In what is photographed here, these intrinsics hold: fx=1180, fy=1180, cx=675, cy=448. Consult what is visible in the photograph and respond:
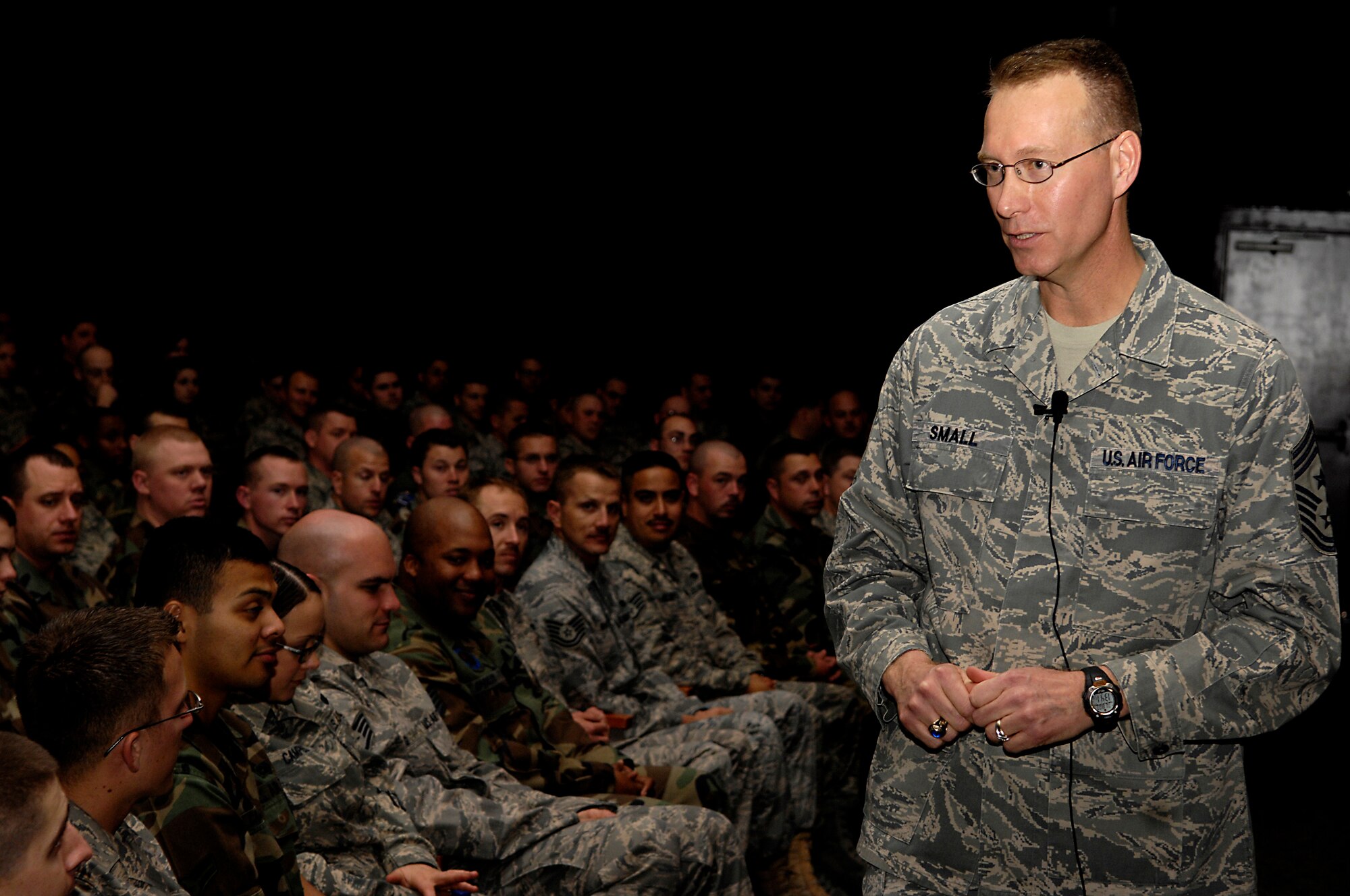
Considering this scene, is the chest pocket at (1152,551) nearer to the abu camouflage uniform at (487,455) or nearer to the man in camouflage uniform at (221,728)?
the man in camouflage uniform at (221,728)

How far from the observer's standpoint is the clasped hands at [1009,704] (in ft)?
3.64

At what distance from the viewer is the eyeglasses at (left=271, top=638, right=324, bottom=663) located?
199 centimetres

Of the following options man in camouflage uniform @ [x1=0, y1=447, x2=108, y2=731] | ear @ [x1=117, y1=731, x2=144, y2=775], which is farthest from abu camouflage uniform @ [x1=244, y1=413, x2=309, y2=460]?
ear @ [x1=117, y1=731, x2=144, y2=775]

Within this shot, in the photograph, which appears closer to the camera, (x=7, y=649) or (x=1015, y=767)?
(x=1015, y=767)

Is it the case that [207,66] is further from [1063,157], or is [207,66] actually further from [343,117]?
[1063,157]

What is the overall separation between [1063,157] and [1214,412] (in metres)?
0.29

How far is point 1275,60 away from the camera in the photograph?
567cm

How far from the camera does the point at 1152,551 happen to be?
3.85 feet

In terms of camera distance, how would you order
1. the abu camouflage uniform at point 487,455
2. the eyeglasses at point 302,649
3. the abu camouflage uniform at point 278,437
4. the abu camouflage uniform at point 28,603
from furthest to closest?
the abu camouflage uniform at point 487,455 → the abu camouflage uniform at point 278,437 → the abu camouflage uniform at point 28,603 → the eyeglasses at point 302,649

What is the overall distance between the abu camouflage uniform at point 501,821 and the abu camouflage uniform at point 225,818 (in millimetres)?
306

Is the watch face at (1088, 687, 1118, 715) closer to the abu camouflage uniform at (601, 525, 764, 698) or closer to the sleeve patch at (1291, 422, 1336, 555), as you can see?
the sleeve patch at (1291, 422, 1336, 555)

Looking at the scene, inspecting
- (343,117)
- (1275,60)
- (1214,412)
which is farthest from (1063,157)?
(343,117)

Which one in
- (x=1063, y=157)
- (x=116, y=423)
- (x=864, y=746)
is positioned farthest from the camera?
(x=116, y=423)

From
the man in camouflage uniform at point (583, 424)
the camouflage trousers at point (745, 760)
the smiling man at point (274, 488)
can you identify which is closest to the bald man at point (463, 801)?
the camouflage trousers at point (745, 760)
